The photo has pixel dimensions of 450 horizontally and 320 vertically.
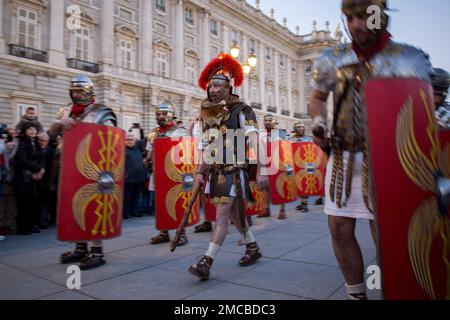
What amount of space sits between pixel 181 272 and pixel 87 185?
1.08 m

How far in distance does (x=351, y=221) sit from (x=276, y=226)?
318cm

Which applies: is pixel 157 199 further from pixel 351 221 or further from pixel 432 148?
pixel 432 148

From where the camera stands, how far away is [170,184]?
3668 millimetres

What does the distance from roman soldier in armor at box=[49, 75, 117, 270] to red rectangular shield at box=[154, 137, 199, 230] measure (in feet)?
2.36

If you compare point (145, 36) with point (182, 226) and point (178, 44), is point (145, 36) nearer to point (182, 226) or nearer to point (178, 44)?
point (178, 44)

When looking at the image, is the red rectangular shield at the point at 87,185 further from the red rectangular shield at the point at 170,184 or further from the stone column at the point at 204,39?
the stone column at the point at 204,39

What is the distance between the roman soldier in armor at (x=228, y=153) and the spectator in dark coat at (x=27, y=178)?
10.5ft

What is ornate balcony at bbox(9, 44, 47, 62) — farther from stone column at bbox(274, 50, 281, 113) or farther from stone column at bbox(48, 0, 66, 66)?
stone column at bbox(274, 50, 281, 113)

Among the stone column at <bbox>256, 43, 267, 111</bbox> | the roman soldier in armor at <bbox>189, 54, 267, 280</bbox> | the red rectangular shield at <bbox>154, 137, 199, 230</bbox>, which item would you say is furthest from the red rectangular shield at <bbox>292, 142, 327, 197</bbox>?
the stone column at <bbox>256, 43, 267, 111</bbox>

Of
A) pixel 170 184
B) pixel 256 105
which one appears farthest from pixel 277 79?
pixel 170 184

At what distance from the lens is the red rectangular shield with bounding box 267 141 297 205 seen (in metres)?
5.68

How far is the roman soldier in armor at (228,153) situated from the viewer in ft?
8.87

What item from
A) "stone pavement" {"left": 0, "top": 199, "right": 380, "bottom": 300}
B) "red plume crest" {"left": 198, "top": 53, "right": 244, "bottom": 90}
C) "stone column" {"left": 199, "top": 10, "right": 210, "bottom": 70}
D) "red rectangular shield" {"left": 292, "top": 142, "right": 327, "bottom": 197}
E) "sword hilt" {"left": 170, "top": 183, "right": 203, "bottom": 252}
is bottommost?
"stone pavement" {"left": 0, "top": 199, "right": 380, "bottom": 300}

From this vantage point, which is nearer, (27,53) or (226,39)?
(27,53)
